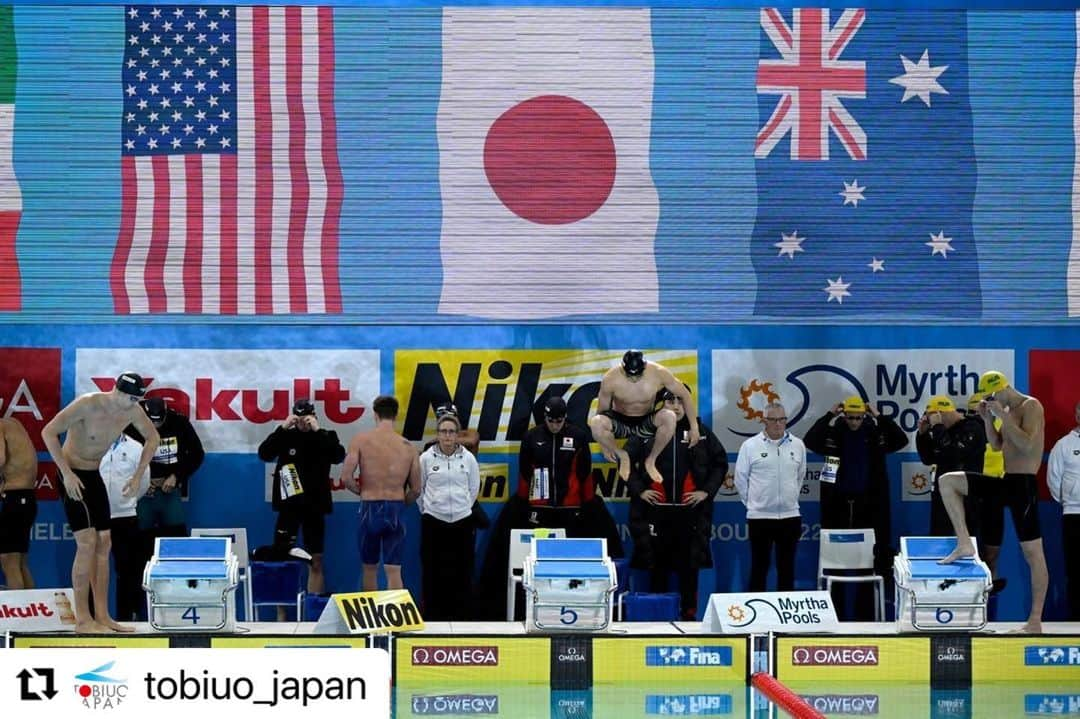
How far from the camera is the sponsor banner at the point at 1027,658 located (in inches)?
395

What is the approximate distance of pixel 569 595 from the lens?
11469 mm

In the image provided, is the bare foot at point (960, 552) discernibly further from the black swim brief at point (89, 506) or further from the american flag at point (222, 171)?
the black swim brief at point (89, 506)

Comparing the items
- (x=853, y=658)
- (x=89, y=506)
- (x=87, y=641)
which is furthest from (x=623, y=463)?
(x=87, y=641)

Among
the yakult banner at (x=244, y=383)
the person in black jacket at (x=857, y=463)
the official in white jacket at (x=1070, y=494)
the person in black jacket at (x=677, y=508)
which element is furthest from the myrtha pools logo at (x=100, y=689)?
the official in white jacket at (x=1070, y=494)

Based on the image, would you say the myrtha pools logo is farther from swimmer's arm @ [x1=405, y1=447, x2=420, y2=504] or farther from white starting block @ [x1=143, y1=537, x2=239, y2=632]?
swimmer's arm @ [x1=405, y1=447, x2=420, y2=504]

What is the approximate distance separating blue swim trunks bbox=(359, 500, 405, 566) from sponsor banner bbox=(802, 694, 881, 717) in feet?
14.2

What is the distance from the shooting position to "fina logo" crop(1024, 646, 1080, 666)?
1004 cm

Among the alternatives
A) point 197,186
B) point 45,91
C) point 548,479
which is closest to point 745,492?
point 548,479

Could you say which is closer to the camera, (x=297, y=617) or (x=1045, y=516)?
(x=297, y=617)

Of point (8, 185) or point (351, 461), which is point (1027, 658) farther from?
point (8, 185)

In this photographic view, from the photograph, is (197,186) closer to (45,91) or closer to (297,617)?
(45,91)

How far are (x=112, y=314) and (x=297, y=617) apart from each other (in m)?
3.18

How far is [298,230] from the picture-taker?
1438 centimetres

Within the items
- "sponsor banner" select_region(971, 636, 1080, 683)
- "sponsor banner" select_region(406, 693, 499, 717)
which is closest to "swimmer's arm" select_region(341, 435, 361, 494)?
"sponsor banner" select_region(406, 693, 499, 717)
